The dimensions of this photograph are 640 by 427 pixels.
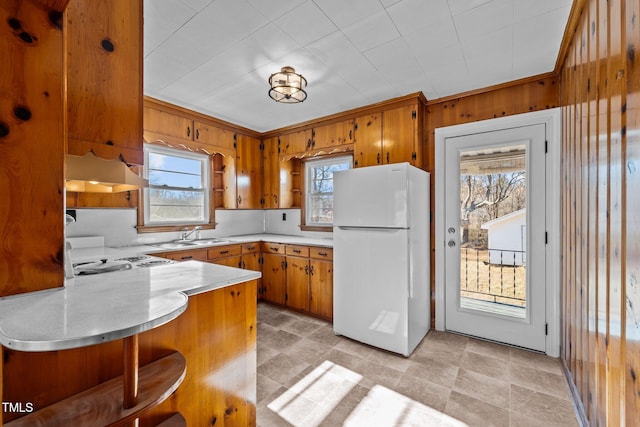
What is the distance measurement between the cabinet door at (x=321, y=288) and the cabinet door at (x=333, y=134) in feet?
4.92

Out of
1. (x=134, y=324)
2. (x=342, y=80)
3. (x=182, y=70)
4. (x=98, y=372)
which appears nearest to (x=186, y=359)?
(x=98, y=372)

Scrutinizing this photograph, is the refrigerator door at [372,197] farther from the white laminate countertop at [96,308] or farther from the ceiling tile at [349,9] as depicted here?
the white laminate countertop at [96,308]

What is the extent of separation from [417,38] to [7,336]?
2.46 metres

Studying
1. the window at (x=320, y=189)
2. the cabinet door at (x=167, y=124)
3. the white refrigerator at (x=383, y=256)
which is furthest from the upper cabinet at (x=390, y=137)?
the cabinet door at (x=167, y=124)

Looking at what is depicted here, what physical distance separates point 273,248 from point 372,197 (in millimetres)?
1725

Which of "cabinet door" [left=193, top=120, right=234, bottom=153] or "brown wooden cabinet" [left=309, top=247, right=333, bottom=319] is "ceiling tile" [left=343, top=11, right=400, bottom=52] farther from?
"cabinet door" [left=193, top=120, right=234, bottom=153]

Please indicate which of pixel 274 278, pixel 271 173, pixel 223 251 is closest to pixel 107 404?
pixel 223 251

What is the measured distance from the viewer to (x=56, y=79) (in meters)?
1.12

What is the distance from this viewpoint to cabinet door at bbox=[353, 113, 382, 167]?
316 centimetres

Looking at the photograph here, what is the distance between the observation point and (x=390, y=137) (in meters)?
3.07

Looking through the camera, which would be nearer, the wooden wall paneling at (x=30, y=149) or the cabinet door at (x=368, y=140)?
the wooden wall paneling at (x=30, y=149)

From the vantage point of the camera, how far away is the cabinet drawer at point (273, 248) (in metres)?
3.67

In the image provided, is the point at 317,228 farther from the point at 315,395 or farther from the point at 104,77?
the point at 104,77

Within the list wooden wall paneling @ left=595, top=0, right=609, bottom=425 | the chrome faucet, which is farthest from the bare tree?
the chrome faucet
